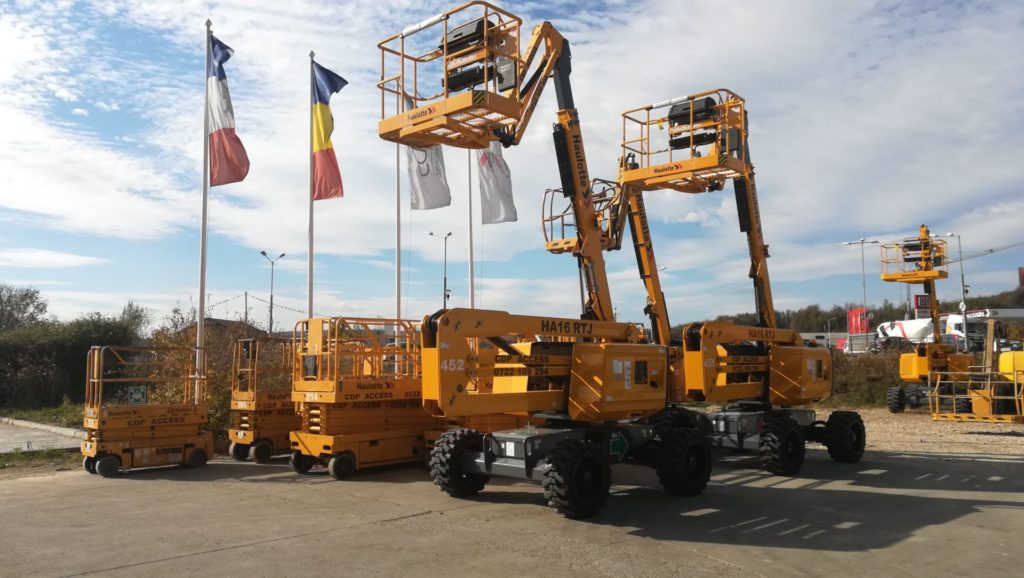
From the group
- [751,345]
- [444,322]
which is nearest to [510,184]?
[751,345]

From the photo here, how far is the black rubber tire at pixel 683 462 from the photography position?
11.2 m

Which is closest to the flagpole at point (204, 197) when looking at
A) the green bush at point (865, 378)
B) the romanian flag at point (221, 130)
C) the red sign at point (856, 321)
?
the romanian flag at point (221, 130)

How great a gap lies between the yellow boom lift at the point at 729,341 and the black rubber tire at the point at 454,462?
12.5 feet

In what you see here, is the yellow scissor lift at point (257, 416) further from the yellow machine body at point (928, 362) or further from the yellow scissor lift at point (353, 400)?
the yellow machine body at point (928, 362)

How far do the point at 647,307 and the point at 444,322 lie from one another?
7.13 m

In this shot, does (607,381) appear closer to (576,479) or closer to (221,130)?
(576,479)

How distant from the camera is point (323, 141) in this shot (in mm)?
20391

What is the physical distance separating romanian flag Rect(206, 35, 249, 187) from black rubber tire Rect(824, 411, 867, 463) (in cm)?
1479

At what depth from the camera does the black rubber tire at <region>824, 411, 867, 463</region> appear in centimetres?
1497

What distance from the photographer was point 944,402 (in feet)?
87.8

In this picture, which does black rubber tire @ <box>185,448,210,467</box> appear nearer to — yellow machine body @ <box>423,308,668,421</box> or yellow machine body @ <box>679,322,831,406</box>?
yellow machine body @ <box>423,308,668,421</box>

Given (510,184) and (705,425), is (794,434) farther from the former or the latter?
(510,184)

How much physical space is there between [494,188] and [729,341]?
11591 millimetres

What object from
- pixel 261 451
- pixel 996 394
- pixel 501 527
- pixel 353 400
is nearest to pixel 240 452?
pixel 261 451
